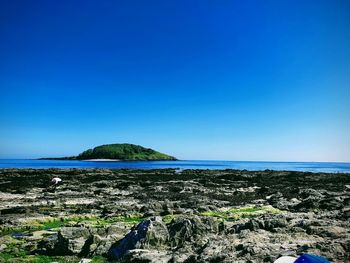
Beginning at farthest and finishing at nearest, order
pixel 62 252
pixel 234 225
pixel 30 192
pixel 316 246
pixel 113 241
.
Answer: pixel 30 192 < pixel 234 225 < pixel 113 241 < pixel 62 252 < pixel 316 246

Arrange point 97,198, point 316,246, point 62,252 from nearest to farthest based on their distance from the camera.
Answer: point 316,246 → point 62,252 → point 97,198

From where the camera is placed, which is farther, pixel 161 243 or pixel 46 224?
pixel 46 224

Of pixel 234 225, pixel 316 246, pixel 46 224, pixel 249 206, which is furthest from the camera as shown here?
pixel 249 206

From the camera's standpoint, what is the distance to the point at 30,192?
31734mm

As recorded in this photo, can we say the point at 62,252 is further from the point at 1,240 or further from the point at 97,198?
the point at 97,198

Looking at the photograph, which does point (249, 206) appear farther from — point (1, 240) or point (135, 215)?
point (1, 240)

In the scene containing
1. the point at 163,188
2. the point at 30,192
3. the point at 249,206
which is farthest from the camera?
the point at 163,188

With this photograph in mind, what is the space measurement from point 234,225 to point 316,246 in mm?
4743

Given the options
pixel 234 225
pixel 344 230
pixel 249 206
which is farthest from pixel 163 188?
pixel 344 230

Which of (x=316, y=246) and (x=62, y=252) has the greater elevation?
(x=316, y=246)

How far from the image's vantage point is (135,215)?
819 inches

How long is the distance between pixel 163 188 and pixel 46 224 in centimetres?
1886

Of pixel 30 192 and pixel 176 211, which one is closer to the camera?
pixel 176 211

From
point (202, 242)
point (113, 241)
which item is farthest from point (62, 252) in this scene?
point (202, 242)
